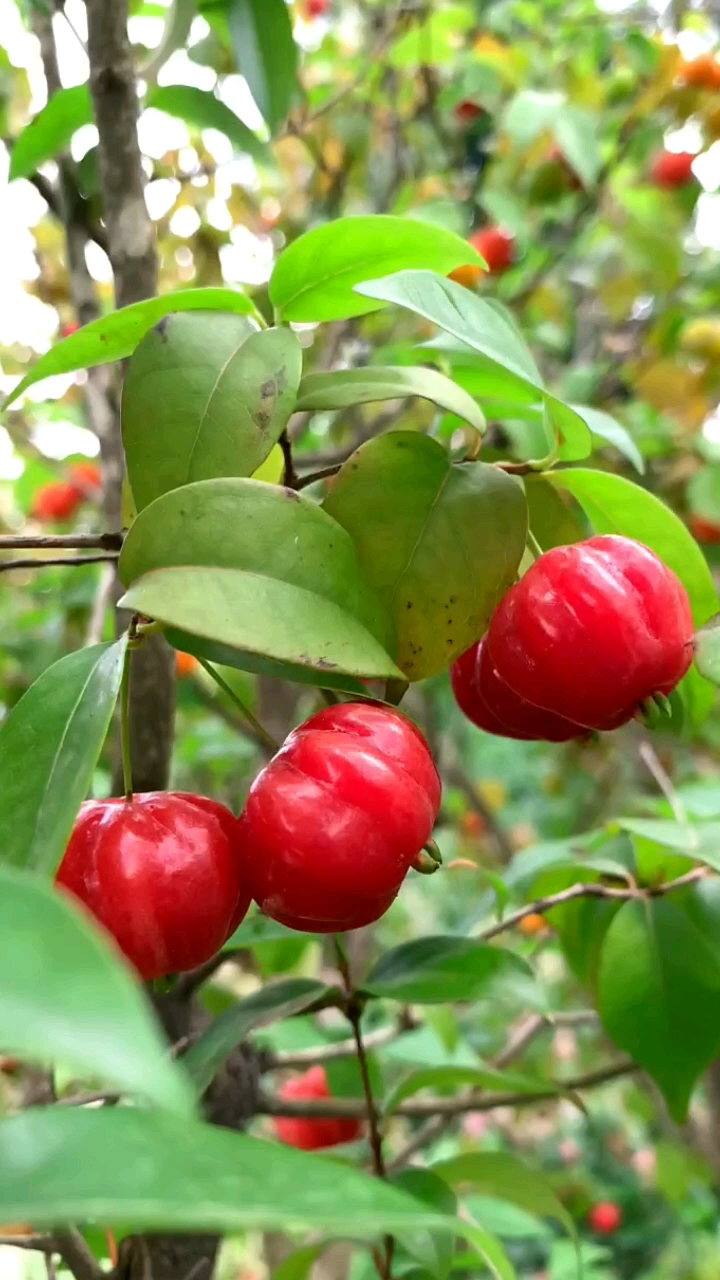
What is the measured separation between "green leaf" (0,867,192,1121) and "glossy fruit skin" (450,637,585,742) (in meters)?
0.34

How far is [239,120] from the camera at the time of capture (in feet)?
2.76

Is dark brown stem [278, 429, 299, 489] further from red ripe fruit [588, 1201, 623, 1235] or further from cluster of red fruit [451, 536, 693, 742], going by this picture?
red ripe fruit [588, 1201, 623, 1235]

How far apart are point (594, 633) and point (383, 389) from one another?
5.8 inches

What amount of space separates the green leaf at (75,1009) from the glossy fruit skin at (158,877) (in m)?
0.22

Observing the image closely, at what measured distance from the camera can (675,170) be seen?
1783mm

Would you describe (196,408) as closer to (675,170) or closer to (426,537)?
(426,537)

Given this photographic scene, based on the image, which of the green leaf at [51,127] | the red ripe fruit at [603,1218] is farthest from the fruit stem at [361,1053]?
the red ripe fruit at [603,1218]

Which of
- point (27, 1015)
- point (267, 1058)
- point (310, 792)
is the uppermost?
point (27, 1015)

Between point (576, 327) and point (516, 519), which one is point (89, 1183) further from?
point (576, 327)

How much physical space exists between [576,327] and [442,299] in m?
1.69

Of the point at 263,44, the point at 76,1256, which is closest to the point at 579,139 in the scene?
the point at 263,44

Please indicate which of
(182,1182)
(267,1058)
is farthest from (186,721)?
(182,1182)

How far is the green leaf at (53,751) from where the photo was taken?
36cm

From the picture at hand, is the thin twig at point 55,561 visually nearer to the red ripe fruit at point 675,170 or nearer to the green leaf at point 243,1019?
the green leaf at point 243,1019
